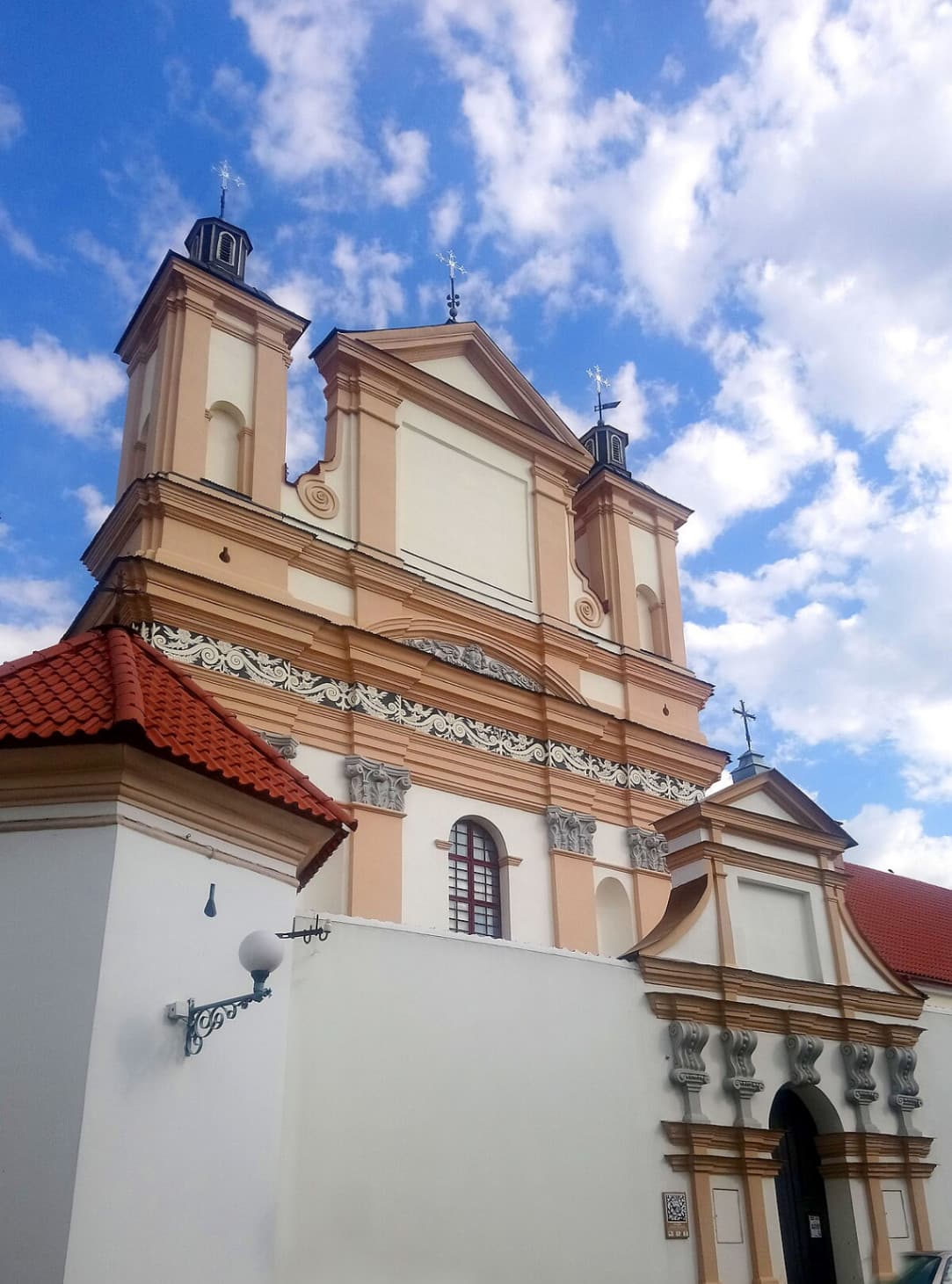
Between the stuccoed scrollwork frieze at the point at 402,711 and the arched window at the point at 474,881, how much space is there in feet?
4.08

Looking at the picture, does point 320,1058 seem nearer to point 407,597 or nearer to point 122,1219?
point 122,1219

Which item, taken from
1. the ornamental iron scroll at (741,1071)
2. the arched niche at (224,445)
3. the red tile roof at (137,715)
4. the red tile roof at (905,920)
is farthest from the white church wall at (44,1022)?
the red tile roof at (905,920)

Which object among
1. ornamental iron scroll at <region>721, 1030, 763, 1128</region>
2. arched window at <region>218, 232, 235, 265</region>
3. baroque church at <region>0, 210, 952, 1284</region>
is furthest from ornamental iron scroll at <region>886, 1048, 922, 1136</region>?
arched window at <region>218, 232, 235, 265</region>

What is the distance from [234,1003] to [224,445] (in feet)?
36.9

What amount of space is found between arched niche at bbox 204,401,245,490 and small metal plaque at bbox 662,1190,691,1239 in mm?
10613

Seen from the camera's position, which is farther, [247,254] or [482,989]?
[247,254]

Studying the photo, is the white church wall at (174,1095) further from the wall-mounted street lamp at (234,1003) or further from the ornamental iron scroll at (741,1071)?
the ornamental iron scroll at (741,1071)

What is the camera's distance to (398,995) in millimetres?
9344

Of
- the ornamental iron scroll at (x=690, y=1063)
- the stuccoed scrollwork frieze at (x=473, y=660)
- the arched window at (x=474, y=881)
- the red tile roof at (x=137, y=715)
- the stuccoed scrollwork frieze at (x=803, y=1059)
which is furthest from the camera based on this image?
the stuccoed scrollwork frieze at (x=473, y=660)

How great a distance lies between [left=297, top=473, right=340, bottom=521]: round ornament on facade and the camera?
17.6m

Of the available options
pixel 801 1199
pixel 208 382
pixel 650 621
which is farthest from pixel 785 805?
pixel 208 382

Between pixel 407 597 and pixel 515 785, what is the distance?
3058 mm

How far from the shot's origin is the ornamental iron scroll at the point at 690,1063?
11.0 m

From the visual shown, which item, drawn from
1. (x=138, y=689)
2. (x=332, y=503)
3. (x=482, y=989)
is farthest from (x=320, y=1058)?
(x=332, y=503)
